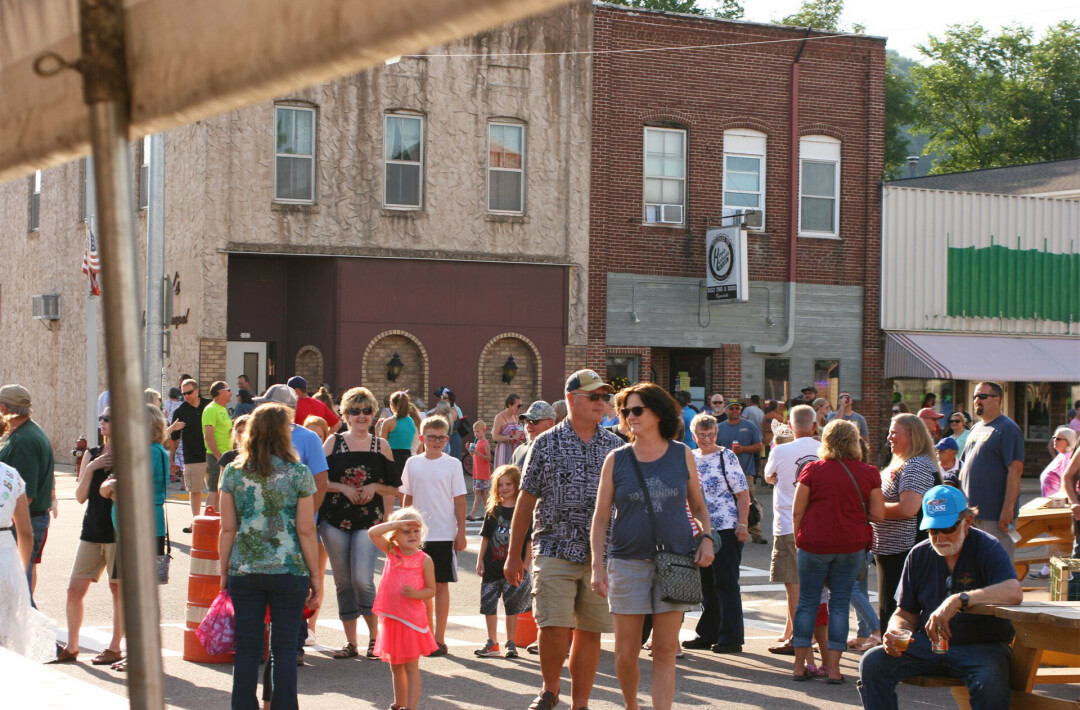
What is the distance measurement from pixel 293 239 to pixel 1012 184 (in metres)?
25.2

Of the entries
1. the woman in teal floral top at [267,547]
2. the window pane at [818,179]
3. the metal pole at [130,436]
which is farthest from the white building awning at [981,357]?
the metal pole at [130,436]

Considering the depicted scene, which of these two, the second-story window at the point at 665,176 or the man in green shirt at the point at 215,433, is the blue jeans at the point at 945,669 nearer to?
the man in green shirt at the point at 215,433

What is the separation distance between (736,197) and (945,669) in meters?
23.1

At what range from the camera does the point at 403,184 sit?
87.4 feet

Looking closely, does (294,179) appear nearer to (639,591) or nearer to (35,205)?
(35,205)

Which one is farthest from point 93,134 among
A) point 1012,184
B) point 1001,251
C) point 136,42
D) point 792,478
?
point 1012,184

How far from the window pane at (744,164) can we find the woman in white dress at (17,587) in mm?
22537

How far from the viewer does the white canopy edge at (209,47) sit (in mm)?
1709

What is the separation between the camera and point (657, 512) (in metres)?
7.18

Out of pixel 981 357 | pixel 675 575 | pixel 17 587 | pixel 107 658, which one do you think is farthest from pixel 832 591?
pixel 981 357

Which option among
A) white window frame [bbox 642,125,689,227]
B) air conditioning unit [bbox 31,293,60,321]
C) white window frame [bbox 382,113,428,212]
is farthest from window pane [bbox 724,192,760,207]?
air conditioning unit [bbox 31,293,60,321]

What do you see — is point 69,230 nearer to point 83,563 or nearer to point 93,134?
point 83,563

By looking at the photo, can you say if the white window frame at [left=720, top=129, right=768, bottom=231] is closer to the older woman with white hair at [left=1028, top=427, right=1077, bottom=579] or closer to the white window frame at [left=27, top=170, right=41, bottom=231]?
the older woman with white hair at [left=1028, top=427, right=1077, bottom=579]

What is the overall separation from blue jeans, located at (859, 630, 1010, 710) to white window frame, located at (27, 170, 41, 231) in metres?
31.9
